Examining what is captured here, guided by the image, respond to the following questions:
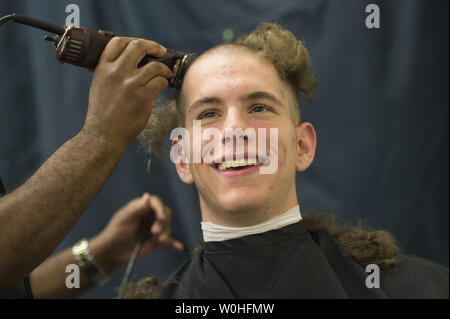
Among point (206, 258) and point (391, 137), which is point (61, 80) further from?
point (391, 137)

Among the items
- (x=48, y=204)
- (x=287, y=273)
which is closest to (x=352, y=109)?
(x=287, y=273)

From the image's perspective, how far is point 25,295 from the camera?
1.67 metres

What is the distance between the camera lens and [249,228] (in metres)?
1.46

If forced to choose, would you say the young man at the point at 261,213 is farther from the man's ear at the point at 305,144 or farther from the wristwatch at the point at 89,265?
the wristwatch at the point at 89,265

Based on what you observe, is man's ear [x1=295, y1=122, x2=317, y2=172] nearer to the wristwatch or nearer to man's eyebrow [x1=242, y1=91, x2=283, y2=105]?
man's eyebrow [x1=242, y1=91, x2=283, y2=105]

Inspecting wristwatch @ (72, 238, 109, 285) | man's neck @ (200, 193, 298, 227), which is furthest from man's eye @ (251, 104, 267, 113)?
wristwatch @ (72, 238, 109, 285)

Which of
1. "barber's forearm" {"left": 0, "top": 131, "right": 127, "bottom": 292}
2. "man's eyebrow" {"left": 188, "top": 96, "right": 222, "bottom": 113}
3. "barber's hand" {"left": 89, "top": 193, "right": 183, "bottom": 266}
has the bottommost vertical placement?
"barber's hand" {"left": 89, "top": 193, "right": 183, "bottom": 266}

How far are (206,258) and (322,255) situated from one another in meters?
0.37

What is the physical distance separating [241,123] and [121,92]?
38 centimetres

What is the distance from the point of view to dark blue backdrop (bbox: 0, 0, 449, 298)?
198 centimetres

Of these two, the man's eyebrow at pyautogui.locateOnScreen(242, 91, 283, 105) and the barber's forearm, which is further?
the man's eyebrow at pyautogui.locateOnScreen(242, 91, 283, 105)

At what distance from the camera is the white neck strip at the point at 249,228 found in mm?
1462

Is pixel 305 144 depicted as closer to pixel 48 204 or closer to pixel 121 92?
pixel 121 92

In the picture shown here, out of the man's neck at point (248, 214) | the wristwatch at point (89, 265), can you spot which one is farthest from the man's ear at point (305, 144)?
the wristwatch at point (89, 265)
